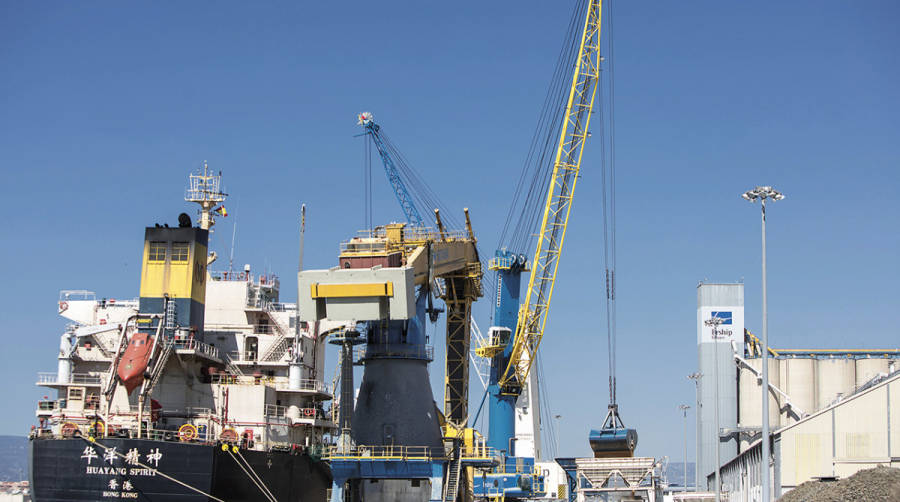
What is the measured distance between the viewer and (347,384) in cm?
6462

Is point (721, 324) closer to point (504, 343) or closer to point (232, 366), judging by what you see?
point (504, 343)

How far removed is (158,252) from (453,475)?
21.5 meters

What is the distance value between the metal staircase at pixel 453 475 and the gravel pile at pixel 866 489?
66.5 feet

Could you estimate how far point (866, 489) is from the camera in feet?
142

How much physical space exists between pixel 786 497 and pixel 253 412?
30598 millimetres

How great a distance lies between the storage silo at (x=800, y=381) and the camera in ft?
353

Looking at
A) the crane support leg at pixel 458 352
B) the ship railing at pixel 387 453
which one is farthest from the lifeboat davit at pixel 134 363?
the crane support leg at pixel 458 352

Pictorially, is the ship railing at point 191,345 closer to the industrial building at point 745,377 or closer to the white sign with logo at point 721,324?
the industrial building at point 745,377

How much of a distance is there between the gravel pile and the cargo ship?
29748 mm

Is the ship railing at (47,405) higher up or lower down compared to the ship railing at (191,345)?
lower down

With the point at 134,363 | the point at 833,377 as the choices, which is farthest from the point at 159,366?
the point at 833,377

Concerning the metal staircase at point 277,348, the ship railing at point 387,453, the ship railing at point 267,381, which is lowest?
the ship railing at point 387,453

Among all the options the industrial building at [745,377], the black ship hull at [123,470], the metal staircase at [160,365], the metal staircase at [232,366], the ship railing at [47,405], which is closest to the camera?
the black ship hull at [123,470]

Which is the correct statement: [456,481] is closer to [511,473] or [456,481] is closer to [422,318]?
[422,318]
